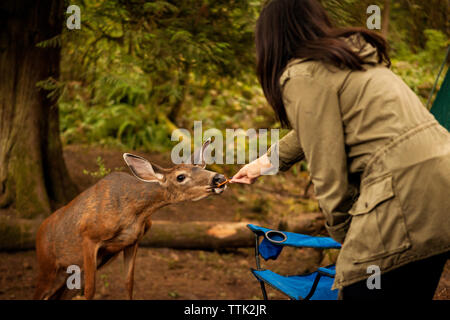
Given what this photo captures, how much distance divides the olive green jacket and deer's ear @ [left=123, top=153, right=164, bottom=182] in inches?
49.6

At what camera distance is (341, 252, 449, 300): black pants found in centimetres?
197

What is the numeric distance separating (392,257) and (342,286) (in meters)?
0.25

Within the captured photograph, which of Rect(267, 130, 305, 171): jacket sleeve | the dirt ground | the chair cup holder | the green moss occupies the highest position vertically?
Rect(267, 130, 305, 171): jacket sleeve

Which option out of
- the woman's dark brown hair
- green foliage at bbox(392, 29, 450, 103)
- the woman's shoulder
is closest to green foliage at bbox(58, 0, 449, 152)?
green foliage at bbox(392, 29, 450, 103)

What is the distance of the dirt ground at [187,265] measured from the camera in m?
5.07

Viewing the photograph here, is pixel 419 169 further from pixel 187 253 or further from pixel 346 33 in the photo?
pixel 187 253

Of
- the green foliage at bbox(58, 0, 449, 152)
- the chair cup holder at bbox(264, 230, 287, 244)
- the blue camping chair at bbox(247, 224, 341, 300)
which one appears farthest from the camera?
the green foliage at bbox(58, 0, 449, 152)

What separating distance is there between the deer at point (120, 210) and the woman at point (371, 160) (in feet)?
3.67

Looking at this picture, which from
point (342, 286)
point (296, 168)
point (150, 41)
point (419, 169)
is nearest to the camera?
point (419, 169)

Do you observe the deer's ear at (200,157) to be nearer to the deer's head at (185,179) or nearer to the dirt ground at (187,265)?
the deer's head at (185,179)

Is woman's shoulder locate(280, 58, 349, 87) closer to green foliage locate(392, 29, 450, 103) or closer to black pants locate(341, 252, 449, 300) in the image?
black pants locate(341, 252, 449, 300)

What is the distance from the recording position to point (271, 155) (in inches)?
114

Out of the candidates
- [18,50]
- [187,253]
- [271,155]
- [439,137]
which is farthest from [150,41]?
[439,137]

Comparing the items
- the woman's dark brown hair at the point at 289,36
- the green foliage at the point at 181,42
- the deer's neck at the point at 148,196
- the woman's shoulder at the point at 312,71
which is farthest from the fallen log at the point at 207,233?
the woman's shoulder at the point at 312,71
